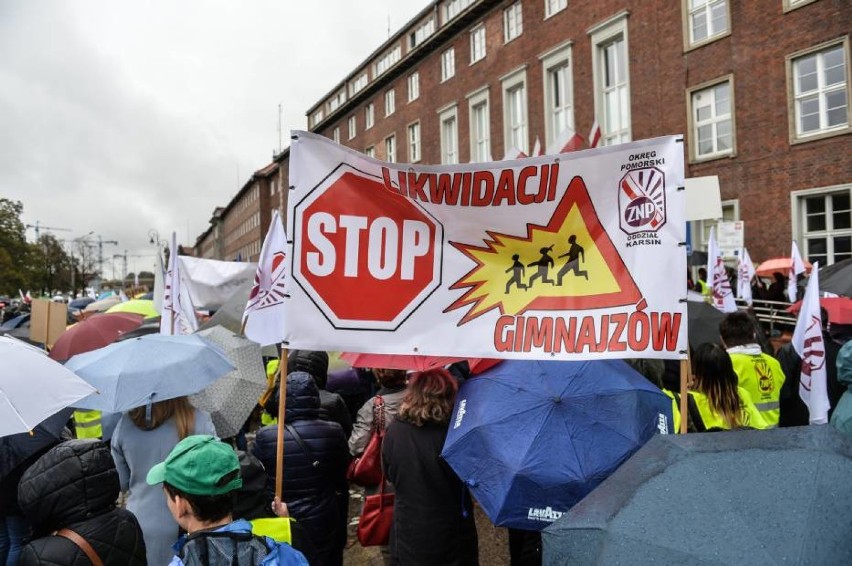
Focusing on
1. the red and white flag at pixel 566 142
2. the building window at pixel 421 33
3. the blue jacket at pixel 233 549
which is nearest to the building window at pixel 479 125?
the building window at pixel 421 33

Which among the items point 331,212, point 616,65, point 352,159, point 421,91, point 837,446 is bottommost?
point 837,446

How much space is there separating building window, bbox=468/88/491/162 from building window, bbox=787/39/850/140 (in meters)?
13.7

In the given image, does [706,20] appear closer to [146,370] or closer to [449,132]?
[449,132]

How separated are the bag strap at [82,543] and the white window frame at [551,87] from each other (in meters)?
22.2

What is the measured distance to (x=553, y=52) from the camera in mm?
22938

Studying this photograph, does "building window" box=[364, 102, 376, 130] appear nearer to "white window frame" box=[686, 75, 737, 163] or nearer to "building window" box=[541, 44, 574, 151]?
"building window" box=[541, 44, 574, 151]

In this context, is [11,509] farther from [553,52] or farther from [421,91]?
[421,91]

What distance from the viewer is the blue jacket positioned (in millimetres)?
1810

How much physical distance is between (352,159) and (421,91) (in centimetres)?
3214

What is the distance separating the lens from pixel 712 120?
17.6 meters

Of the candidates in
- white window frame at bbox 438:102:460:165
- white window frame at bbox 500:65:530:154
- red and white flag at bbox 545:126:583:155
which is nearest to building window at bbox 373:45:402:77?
white window frame at bbox 438:102:460:165

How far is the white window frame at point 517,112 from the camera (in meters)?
24.9

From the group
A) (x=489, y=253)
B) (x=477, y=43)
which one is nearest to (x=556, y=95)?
(x=477, y=43)

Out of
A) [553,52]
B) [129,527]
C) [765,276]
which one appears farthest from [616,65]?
[129,527]
